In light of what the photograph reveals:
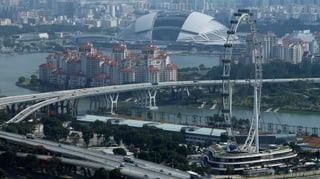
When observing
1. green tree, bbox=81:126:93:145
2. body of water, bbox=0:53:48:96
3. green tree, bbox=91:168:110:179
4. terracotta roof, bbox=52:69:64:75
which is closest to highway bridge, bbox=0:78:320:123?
green tree, bbox=81:126:93:145

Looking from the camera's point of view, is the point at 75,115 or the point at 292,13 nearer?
the point at 75,115

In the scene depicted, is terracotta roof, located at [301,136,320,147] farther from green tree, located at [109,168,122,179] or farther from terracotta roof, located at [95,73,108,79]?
terracotta roof, located at [95,73,108,79]

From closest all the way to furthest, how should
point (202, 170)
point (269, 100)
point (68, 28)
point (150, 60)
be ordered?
point (202, 170) → point (269, 100) → point (150, 60) → point (68, 28)

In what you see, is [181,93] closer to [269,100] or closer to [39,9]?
[269,100]

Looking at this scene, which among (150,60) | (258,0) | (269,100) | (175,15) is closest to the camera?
(269,100)

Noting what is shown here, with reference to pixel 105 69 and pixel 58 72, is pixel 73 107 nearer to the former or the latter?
pixel 105 69

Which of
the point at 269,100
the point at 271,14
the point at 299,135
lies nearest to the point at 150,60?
the point at 269,100

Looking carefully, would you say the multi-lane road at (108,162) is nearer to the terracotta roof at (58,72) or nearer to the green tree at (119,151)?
the green tree at (119,151)
